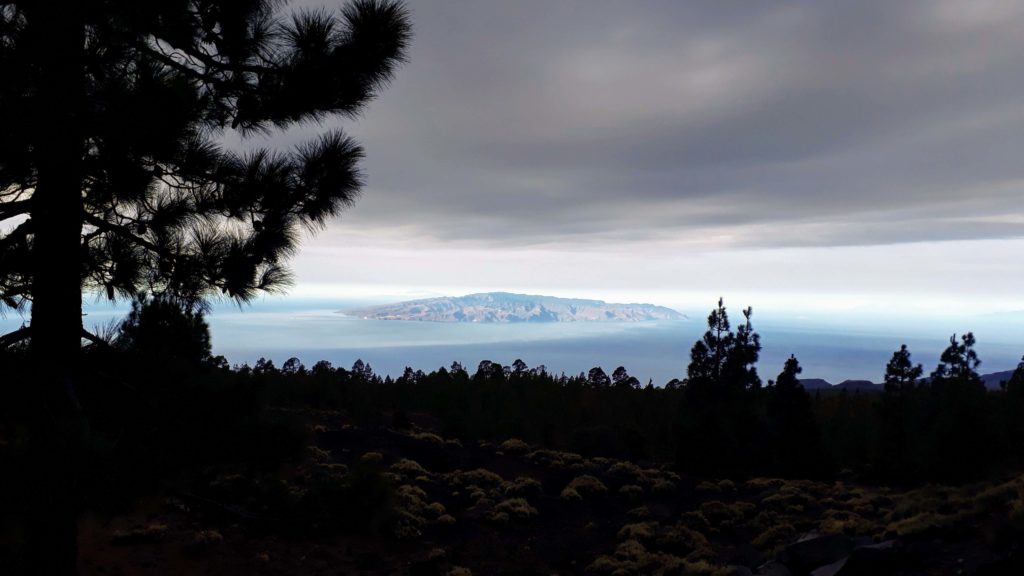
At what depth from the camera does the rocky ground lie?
801 centimetres

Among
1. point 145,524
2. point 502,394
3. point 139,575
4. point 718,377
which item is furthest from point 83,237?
point 502,394

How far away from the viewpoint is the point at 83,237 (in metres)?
6.17

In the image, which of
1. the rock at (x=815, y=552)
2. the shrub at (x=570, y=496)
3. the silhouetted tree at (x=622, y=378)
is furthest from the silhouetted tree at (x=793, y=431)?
the silhouetted tree at (x=622, y=378)

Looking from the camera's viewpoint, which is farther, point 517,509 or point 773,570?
point 517,509

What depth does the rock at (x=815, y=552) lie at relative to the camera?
40.8 feet

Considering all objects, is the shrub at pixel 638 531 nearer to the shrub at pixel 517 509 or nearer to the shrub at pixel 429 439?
the shrub at pixel 517 509

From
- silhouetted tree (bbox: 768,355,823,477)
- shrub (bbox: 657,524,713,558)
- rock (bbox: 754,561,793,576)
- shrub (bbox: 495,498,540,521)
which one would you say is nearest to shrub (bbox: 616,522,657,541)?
shrub (bbox: 657,524,713,558)

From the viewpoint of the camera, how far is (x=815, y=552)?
41.7ft

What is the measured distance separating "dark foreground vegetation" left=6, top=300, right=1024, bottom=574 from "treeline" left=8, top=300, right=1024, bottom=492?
1.7 inches

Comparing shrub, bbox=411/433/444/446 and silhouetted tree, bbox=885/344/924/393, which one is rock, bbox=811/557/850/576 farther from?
silhouetted tree, bbox=885/344/924/393

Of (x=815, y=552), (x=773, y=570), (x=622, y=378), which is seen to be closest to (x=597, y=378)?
(x=622, y=378)

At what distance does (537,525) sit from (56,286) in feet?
52.8

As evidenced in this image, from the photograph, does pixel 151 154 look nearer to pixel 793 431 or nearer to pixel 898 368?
pixel 793 431

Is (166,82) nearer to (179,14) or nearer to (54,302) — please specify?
(179,14)
